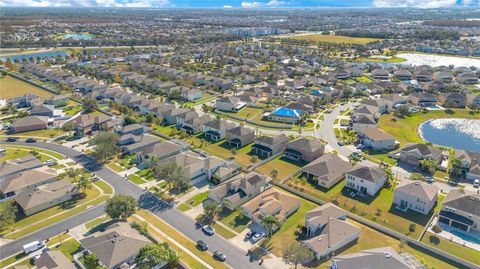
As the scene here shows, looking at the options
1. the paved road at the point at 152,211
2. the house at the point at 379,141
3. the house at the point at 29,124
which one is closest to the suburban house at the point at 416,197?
the house at the point at 379,141

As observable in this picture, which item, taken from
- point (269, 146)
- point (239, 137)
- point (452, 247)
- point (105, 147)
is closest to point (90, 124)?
point (105, 147)

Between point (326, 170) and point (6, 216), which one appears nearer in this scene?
point (6, 216)

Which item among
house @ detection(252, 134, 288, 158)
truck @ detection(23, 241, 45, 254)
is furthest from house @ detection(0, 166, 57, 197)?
house @ detection(252, 134, 288, 158)

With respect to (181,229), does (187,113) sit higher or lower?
higher

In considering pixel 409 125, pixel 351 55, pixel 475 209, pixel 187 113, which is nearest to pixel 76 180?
pixel 187 113

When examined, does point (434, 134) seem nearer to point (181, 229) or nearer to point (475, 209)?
point (475, 209)

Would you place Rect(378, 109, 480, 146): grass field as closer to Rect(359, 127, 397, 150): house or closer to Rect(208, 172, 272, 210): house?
Rect(359, 127, 397, 150): house

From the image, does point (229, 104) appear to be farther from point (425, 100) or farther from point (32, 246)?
point (32, 246)
